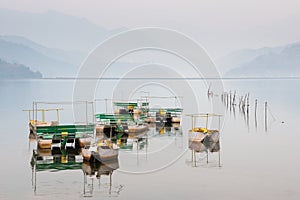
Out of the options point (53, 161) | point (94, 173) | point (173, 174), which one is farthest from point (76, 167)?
point (173, 174)

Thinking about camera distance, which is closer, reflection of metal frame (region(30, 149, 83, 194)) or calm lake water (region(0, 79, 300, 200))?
calm lake water (region(0, 79, 300, 200))

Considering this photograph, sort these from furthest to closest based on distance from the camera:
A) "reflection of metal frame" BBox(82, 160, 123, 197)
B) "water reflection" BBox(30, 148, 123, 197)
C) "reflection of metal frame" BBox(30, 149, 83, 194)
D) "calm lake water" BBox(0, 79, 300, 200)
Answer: "reflection of metal frame" BBox(30, 149, 83, 194)
"water reflection" BBox(30, 148, 123, 197)
"reflection of metal frame" BBox(82, 160, 123, 197)
"calm lake water" BBox(0, 79, 300, 200)

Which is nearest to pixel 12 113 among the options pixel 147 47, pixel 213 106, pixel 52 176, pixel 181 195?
pixel 147 47

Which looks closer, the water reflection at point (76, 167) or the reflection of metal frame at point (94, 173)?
the reflection of metal frame at point (94, 173)

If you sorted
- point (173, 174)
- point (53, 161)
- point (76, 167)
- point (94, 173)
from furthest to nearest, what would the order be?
point (53, 161) < point (76, 167) < point (173, 174) < point (94, 173)

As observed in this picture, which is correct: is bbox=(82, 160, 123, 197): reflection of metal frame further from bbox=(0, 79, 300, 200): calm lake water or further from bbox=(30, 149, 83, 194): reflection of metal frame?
bbox=(30, 149, 83, 194): reflection of metal frame

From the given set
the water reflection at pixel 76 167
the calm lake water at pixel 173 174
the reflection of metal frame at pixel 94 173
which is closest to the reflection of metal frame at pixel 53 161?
the water reflection at pixel 76 167

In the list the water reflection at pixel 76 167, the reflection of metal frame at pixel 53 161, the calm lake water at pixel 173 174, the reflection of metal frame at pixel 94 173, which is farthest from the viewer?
the reflection of metal frame at pixel 53 161

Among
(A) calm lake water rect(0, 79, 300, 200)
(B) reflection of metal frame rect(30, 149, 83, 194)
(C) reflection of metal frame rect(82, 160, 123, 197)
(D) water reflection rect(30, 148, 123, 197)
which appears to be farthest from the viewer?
(B) reflection of metal frame rect(30, 149, 83, 194)

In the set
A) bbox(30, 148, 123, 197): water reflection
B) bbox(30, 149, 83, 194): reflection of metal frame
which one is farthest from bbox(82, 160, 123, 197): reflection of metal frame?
bbox(30, 149, 83, 194): reflection of metal frame

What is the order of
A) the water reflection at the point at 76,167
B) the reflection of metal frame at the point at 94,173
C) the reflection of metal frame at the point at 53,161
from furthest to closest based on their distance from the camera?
the reflection of metal frame at the point at 53,161 → the water reflection at the point at 76,167 → the reflection of metal frame at the point at 94,173

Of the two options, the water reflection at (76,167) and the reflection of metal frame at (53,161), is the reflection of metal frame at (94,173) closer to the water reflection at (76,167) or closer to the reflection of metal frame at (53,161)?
the water reflection at (76,167)

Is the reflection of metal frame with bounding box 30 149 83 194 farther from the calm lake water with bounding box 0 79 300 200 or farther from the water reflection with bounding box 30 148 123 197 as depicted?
the calm lake water with bounding box 0 79 300 200

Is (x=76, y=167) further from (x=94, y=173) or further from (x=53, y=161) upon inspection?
(x=53, y=161)
